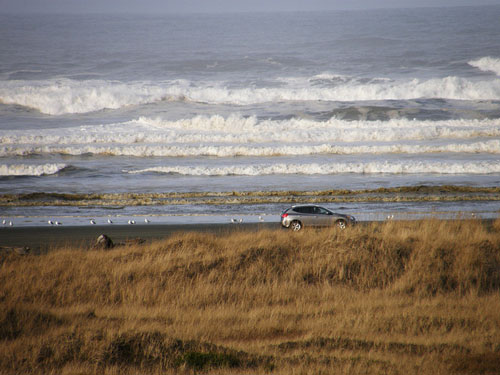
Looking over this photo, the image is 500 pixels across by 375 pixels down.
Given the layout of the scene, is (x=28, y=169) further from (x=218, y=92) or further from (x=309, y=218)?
(x=218, y=92)

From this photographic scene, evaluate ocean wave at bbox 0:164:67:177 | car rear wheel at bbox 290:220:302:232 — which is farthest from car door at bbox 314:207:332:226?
ocean wave at bbox 0:164:67:177

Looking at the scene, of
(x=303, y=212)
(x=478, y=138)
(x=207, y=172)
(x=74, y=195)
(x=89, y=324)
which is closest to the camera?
(x=89, y=324)

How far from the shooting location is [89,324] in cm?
805

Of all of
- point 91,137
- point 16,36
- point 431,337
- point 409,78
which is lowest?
point 431,337

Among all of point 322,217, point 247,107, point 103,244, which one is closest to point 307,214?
point 322,217

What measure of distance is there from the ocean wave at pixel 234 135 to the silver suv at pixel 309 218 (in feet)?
61.3

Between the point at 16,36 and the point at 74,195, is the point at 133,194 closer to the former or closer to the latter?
the point at 74,195

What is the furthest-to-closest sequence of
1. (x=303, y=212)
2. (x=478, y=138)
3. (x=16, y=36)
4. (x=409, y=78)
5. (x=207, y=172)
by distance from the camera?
(x=16, y=36) → (x=409, y=78) → (x=478, y=138) → (x=207, y=172) → (x=303, y=212)

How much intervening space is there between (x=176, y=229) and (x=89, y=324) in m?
8.19

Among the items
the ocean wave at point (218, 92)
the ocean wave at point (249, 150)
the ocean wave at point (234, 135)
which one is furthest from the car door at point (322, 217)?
the ocean wave at point (218, 92)

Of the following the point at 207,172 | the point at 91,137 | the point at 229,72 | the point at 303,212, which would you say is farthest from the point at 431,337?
the point at 229,72

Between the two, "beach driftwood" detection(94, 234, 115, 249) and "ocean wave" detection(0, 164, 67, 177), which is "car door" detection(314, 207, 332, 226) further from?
"ocean wave" detection(0, 164, 67, 177)

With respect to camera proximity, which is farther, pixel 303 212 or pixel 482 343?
pixel 303 212

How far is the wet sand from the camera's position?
47.6 feet
